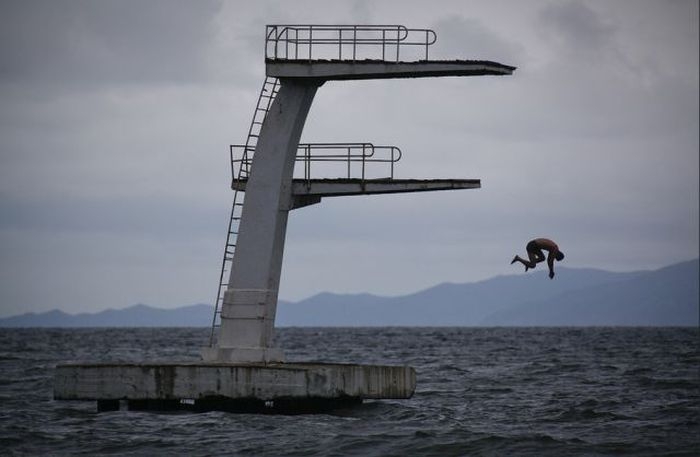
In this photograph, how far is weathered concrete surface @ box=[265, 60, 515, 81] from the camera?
28.4m

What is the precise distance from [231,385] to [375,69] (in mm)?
7764

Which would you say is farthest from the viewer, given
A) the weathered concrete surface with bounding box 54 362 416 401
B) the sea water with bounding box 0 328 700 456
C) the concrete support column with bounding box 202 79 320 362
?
the concrete support column with bounding box 202 79 320 362

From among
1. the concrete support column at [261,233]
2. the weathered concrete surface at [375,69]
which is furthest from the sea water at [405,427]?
the weathered concrete surface at [375,69]

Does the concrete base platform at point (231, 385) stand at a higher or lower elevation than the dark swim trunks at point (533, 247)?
lower

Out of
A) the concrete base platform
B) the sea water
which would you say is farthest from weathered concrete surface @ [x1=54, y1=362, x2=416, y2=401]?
the sea water

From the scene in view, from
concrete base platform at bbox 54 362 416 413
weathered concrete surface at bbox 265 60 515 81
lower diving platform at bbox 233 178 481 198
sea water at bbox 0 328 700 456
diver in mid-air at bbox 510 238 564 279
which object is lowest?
sea water at bbox 0 328 700 456

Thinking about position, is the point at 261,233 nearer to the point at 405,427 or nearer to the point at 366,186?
the point at 366,186

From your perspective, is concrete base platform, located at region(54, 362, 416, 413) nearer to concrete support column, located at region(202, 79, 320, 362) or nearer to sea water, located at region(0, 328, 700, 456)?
sea water, located at region(0, 328, 700, 456)

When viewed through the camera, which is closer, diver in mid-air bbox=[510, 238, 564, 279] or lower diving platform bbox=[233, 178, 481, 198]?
diver in mid-air bbox=[510, 238, 564, 279]

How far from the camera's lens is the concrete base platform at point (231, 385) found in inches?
1080

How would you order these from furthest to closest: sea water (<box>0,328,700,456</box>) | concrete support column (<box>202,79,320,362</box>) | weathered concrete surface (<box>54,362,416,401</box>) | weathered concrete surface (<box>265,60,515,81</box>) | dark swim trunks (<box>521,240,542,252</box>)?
concrete support column (<box>202,79,320,362</box>) → weathered concrete surface (<box>265,60,515,81</box>) → weathered concrete surface (<box>54,362,416,401</box>) → dark swim trunks (<box>521,240,542,252</box>) → sea water (<box>0,328,700,456</box>)

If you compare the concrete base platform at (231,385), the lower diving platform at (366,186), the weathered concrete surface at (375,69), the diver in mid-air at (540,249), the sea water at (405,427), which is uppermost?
the weathered concrete surface at (375,69)

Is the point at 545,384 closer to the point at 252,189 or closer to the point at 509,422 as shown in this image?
the point at 509,422

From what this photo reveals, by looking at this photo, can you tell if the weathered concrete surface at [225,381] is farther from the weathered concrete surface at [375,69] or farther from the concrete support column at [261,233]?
the weathered concrete surface at [375,69]
